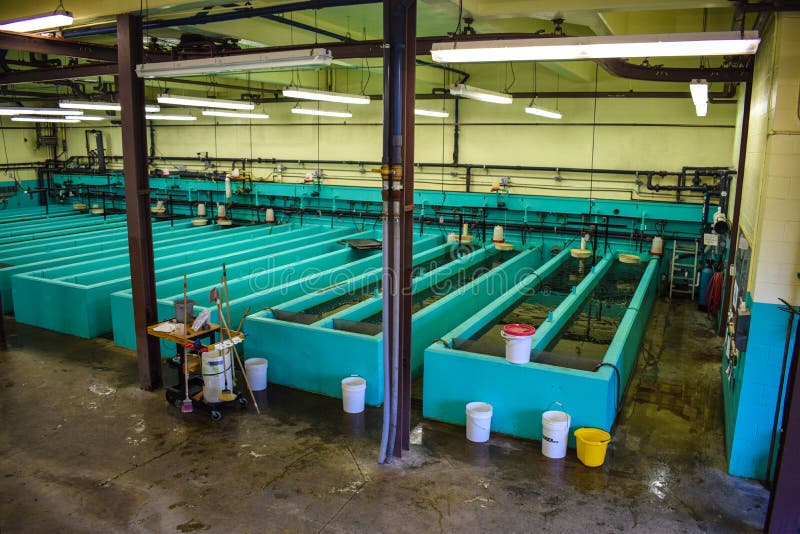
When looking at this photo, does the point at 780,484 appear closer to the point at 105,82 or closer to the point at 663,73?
the point at 663,73

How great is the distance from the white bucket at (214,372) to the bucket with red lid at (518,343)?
280cm

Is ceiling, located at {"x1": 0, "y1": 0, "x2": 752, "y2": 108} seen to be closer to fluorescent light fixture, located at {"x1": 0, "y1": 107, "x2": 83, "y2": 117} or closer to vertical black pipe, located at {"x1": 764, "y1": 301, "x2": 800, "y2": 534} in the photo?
fluorescent light fixture, located at {"x1": 0, "y1": 107, "x2": 83, "y2": 117}

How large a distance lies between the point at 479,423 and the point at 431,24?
6.15 m

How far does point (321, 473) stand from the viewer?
501cm

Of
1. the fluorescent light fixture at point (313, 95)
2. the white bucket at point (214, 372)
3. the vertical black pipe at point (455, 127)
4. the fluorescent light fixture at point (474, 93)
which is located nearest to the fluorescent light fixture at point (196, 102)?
the fluorescent light fixture at point (313, 95)

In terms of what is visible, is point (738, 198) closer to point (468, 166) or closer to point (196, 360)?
point (468, 166)

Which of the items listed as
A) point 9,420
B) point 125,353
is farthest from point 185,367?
point 125,353

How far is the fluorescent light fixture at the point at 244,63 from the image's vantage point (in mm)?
4836

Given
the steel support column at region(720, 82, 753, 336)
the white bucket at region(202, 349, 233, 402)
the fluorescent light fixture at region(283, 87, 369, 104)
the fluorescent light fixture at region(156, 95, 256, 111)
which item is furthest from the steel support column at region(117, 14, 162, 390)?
the steel support column at region(720, 82, 753, 336)

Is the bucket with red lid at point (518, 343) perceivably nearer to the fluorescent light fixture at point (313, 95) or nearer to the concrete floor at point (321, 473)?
the concrete floor at point (321, 473)

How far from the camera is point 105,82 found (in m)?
13.9

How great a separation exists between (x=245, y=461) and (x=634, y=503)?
10.4 ft

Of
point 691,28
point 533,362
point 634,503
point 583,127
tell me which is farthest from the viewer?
point 583,127

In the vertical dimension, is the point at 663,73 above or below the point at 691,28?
below
